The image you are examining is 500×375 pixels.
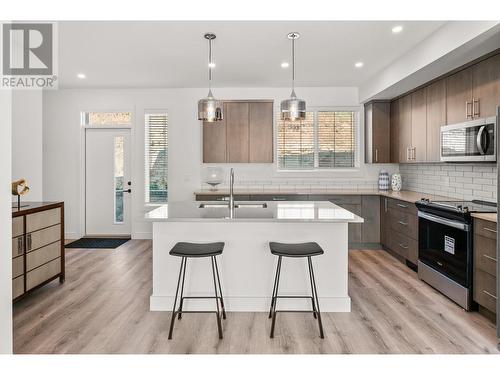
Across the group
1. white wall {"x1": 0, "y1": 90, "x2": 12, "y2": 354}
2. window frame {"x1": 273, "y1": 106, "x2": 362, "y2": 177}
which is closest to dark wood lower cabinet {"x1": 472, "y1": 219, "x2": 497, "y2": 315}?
window frame {"x1": 273, "y1": 106, "x2": 362, "y2": 177}

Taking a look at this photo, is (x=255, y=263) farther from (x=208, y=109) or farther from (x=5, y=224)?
(x=5, y=224)

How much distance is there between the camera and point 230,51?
410cm

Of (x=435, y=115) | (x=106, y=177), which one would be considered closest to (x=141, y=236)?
(x=106, y=177)

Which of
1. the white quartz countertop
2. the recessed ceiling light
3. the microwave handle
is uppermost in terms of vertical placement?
the recessed ceiling light

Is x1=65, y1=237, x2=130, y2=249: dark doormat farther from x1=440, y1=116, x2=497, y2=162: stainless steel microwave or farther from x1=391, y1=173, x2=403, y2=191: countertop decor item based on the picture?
x1=440, y1=116, x2=497, y2=162: stainless steel microwave

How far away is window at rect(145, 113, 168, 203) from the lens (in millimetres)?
6090

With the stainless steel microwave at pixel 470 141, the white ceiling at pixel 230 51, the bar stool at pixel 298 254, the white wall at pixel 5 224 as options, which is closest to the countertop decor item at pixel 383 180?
the white ceiling at pixel 230 51

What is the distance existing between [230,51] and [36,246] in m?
2.93

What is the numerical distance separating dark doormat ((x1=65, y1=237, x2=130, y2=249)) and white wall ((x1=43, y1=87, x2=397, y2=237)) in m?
0.30

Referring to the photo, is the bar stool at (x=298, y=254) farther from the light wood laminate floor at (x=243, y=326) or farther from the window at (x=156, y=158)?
the window at (x=156, y=158)

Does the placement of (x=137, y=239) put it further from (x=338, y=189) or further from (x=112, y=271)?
(x=338, y=189)

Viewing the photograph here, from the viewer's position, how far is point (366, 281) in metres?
3.92
